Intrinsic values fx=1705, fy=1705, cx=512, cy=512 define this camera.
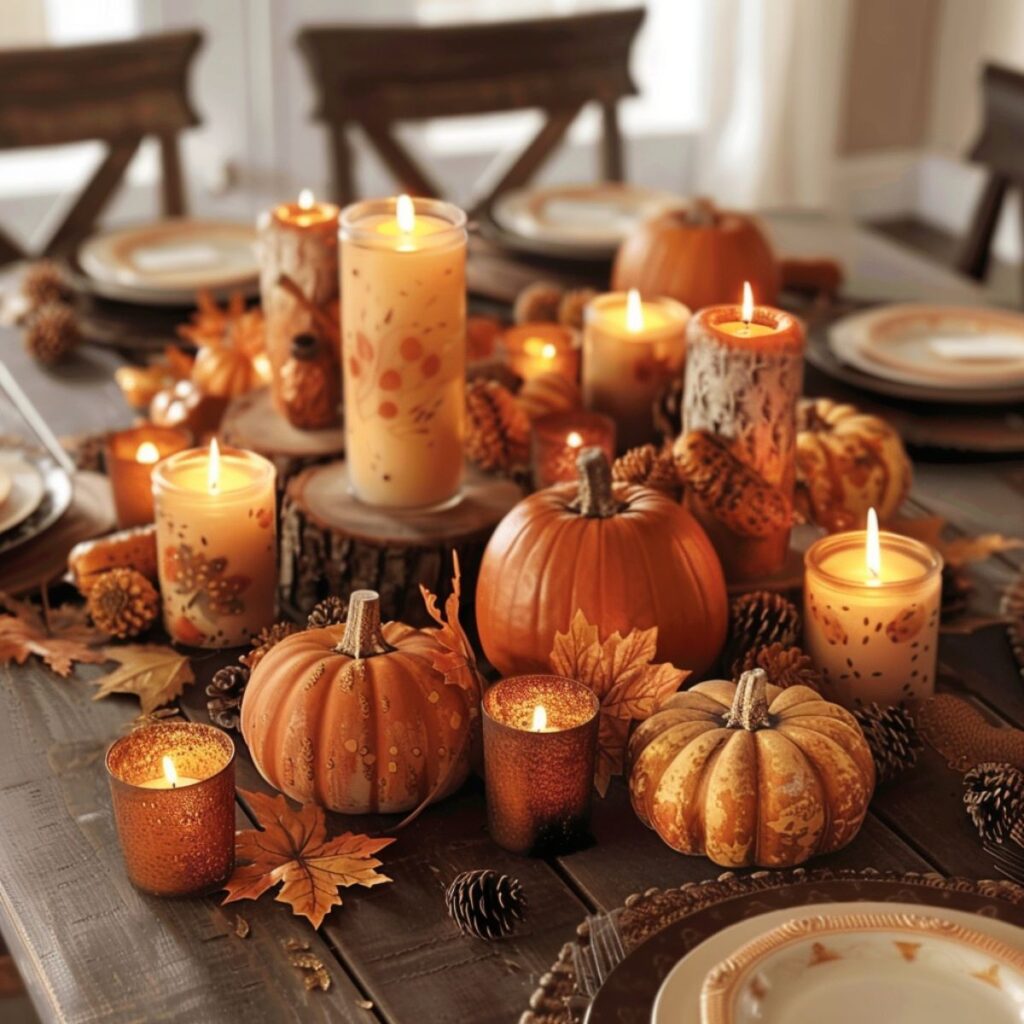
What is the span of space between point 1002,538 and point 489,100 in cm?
135

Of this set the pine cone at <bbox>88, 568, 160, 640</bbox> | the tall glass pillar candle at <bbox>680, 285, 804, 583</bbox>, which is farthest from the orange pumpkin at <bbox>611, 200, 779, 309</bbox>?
the pine cone at <bbox>88, 568, 160, 640</bbox>

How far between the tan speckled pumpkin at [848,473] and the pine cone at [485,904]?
515 mm

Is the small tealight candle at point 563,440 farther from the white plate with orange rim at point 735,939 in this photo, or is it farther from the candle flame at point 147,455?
the white plate with orange rim at point 735,939

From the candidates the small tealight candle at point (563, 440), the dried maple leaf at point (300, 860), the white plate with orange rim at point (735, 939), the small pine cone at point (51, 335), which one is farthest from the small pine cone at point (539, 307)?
the white plate with orange rim at point (735, 939)

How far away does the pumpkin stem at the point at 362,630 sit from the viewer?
1.06 m

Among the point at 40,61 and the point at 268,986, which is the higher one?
the point at 40,61

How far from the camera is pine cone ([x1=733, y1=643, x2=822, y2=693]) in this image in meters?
1.15

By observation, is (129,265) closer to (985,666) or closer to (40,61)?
(40,61)

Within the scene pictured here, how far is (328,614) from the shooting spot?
1.20 m

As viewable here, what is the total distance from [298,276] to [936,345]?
72cm

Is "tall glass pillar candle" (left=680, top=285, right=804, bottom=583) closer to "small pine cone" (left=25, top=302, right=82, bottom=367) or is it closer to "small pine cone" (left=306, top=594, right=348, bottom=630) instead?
"small pine cone" (left=306, top=594, right=348, bottom=630)

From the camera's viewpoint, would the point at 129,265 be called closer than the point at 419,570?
No

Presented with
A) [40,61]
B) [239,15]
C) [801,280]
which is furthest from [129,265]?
[239,15]

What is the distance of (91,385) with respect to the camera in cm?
177
